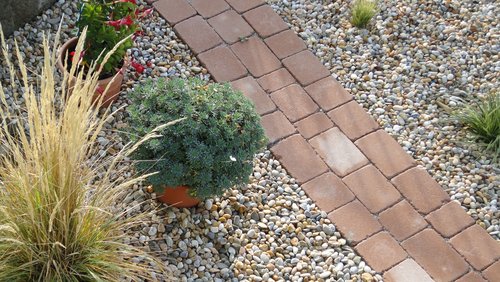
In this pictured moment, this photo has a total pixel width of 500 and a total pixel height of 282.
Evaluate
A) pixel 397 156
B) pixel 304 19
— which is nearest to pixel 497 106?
pixel 397 156

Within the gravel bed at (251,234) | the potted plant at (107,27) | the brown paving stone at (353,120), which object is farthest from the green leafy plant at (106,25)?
the brown paving stone at (353,120)

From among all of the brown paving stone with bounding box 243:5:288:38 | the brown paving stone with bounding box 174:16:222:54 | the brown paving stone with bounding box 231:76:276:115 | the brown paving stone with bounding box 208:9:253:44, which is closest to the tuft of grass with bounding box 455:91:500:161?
the brown paving stone with bounding box 231:76:276:115

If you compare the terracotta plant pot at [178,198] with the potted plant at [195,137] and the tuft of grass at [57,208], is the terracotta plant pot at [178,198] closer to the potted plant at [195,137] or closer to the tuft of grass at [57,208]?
the potted plant at [195,137]

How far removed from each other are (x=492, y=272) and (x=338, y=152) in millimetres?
998

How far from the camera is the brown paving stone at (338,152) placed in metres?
4.14

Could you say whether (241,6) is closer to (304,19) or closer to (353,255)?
(304,19)

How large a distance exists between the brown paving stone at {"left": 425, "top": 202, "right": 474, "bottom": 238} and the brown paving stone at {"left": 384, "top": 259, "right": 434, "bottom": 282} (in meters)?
0.28

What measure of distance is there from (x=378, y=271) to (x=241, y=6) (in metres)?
1.96

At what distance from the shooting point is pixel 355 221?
12.8ft

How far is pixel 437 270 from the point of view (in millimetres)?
3773

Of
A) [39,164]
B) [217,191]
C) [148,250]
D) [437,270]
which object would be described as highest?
[39,164]

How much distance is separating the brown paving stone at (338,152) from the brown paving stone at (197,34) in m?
0.89

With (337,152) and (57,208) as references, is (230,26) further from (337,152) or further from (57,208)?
(57,208)

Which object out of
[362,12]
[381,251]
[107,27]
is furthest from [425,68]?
[107,27]
